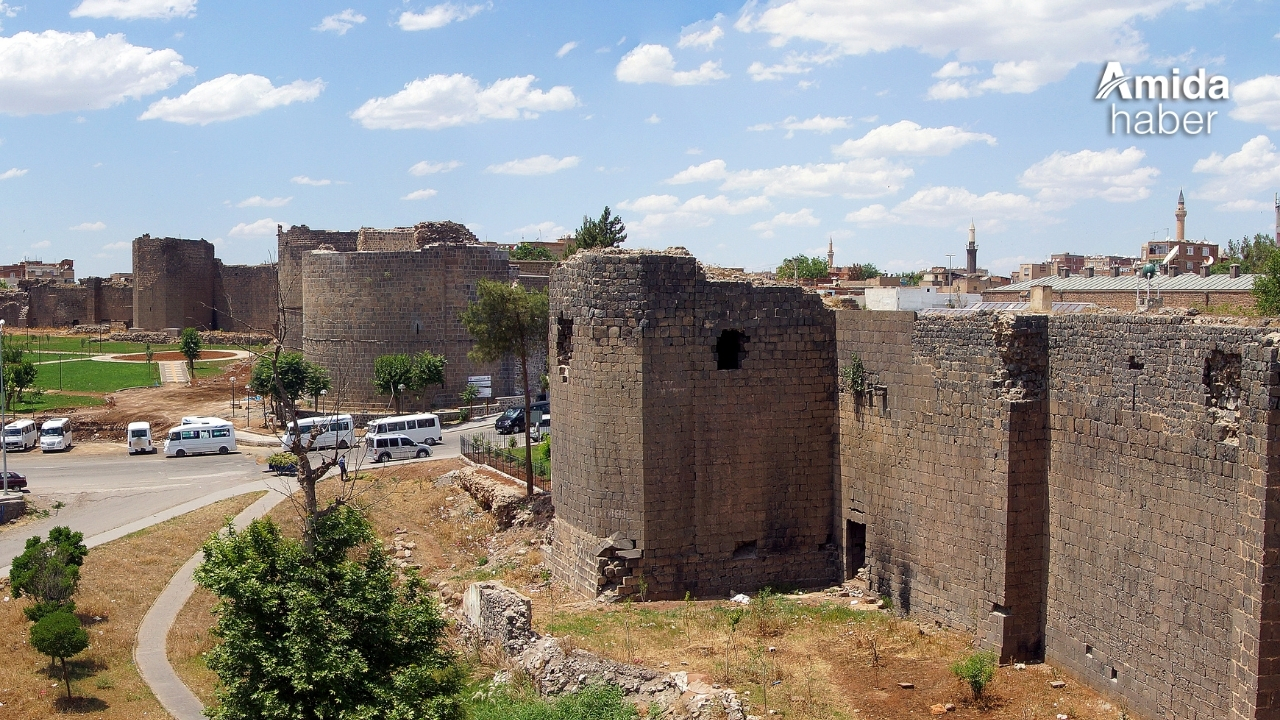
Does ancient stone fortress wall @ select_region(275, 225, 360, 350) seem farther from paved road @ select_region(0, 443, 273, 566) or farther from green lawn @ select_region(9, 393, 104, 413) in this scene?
paved road @ select_region(0, 443, 273, 566)

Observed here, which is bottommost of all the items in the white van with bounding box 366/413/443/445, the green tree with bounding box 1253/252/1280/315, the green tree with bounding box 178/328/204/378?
the white van with bounding box 366/413/443/445

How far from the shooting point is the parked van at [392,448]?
34125 millimetres

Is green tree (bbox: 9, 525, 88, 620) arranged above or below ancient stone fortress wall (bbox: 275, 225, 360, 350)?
below

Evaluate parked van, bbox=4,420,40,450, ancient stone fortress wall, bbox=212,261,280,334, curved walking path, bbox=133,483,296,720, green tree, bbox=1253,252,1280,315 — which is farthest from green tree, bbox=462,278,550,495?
ancient stone fortress wall, bbox=212,261,280,334

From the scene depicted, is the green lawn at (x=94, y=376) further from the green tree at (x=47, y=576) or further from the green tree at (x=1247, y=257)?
the green tree at (x=1247, y=257)

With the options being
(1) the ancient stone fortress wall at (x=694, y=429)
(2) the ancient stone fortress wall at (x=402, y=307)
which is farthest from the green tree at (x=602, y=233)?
(1) the ancient stone fortress wall at (x=694, y=429)

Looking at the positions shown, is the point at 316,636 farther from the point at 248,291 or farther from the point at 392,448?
the point at 248,291

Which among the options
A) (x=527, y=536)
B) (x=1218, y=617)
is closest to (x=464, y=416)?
(x=527, y=536)

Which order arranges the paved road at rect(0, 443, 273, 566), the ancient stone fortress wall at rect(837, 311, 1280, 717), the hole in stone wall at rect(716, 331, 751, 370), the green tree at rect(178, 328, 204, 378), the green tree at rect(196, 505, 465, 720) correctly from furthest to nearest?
the green tree at rect(178, 328, 204, 378) → the paved road at rect(0, 443, 273, 566) → the hole in stone wall at rect(716, 331, 751, 370) → the green tree at rect(196, 505, 465, 720) → the ancient stone fortress wall at rect(837, 311, 1280, 717)

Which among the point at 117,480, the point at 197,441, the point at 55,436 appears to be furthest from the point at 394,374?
the point at 55,436

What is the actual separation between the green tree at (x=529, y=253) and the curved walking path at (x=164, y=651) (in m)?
49.9

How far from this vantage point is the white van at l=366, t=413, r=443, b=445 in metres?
35.2

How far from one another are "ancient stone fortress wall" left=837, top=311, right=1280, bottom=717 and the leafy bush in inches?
202

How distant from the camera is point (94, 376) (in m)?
54.0
